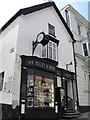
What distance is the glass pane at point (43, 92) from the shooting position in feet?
28.8

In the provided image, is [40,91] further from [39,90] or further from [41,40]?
[41,40]

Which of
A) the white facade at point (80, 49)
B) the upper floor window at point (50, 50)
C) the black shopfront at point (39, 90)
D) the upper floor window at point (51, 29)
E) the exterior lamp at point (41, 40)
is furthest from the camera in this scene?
the white facade at point (80, 49)

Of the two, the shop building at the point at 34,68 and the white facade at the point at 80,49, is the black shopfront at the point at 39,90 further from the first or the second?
the white facade at the point at 80,49

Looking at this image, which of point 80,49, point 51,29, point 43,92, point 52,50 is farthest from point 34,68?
point 80,49

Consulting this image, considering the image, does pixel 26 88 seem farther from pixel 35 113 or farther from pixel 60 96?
pixel 60 96

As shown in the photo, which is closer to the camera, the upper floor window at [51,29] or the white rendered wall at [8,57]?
the white rendered wall at [8,57]

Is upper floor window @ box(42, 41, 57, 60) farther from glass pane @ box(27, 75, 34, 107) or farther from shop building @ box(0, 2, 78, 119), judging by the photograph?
glass pane @ box(27, 75, 34, 107)

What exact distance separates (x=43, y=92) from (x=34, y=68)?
1598 mm

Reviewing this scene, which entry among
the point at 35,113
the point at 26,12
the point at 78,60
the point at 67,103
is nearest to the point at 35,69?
the point at 35,113

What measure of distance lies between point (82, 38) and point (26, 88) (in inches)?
405

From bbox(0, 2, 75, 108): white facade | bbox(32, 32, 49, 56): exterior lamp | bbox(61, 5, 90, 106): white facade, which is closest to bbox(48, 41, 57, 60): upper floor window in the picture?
bbox(0, 2, 75, 108): white facade

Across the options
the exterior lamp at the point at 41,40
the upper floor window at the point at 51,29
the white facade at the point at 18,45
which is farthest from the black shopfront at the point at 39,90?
the upper floor window at the point at 51,29

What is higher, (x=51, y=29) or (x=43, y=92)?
(x=51, y=29)

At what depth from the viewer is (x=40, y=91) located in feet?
29.8
